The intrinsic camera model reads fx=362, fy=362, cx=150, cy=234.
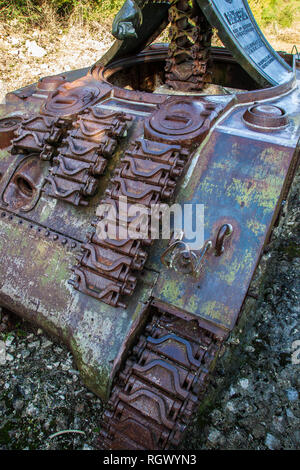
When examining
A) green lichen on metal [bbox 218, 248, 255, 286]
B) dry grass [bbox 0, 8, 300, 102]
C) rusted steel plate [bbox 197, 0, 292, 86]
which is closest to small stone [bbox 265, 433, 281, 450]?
green lichen on metal [bbox 218, 248, 255, 286]

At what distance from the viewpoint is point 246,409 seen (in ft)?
8.25

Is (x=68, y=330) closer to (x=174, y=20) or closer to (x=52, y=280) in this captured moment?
(x=52, y=280)

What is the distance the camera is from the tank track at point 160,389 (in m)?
1.99

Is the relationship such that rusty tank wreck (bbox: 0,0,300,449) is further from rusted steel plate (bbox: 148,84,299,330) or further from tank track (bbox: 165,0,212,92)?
tank track (bbox: 165,0,212,92)

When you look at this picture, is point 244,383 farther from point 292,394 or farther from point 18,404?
point 18,404

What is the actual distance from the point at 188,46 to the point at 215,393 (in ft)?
10.9

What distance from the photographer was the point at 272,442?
7.63ft

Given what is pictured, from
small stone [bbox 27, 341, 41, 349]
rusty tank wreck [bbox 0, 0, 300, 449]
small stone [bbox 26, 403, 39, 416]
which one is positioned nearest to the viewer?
rusty tank wreck [bbox 0, 0, 300, 449]

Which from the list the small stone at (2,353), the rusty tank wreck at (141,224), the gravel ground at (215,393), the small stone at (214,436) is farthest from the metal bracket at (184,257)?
the small stone at (2,353)

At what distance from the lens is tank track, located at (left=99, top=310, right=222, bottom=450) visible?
6.52ft

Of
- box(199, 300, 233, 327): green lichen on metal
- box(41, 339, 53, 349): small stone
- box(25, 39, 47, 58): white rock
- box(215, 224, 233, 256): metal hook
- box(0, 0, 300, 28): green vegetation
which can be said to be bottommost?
box(41, 339, 53, 349): small stone

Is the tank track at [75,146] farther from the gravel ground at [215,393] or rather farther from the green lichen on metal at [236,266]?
the gravel ground at [215,393]

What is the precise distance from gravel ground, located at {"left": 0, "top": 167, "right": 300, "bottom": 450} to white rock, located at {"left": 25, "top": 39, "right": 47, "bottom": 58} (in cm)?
727
